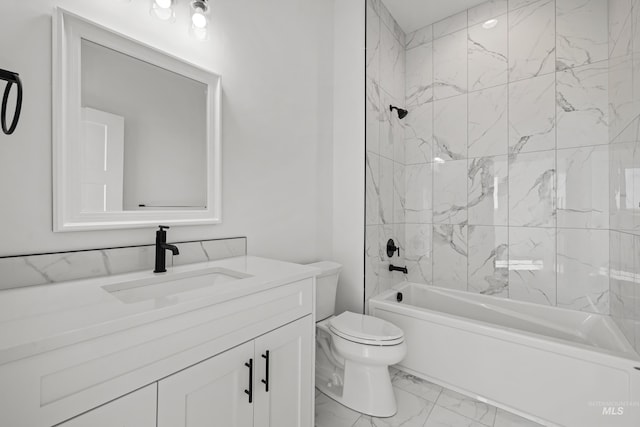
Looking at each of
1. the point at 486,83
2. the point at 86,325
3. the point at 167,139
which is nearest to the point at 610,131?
the point at 486,83

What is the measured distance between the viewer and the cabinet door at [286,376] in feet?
3.45

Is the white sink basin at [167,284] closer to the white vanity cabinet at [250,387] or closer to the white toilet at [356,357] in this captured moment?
the white vanity cabinet at [250,387]

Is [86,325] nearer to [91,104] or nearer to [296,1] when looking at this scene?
[91,104]

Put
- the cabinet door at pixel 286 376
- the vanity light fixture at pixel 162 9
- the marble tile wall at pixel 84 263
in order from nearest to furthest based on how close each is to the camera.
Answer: the marble tile wall at pixel 84 263, the cabinet door at pixel 286 376, the vanity light fixture at pixel 162 9

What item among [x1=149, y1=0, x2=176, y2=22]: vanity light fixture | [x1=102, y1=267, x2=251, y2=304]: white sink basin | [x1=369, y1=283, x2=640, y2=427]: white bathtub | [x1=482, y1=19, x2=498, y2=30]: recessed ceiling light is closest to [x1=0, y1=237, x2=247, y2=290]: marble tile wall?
[x1=102, y1=267, x2=251, y2=304]: white sink basin

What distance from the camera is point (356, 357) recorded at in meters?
1.59

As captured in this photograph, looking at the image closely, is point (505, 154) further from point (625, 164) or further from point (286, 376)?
point (286, 376)

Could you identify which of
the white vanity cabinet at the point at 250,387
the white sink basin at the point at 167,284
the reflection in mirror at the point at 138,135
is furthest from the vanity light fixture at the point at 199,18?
the white vanity cabinet at the point at 250,387

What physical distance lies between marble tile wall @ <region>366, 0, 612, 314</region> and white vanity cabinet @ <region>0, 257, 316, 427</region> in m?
1.16

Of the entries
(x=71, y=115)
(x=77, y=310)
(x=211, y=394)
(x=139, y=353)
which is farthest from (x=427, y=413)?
(x=71, y=115)

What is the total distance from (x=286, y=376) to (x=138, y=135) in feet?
3.81

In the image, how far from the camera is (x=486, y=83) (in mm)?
2381

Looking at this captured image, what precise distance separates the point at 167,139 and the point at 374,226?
59.8 inches

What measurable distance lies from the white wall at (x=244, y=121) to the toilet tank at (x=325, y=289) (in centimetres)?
23
